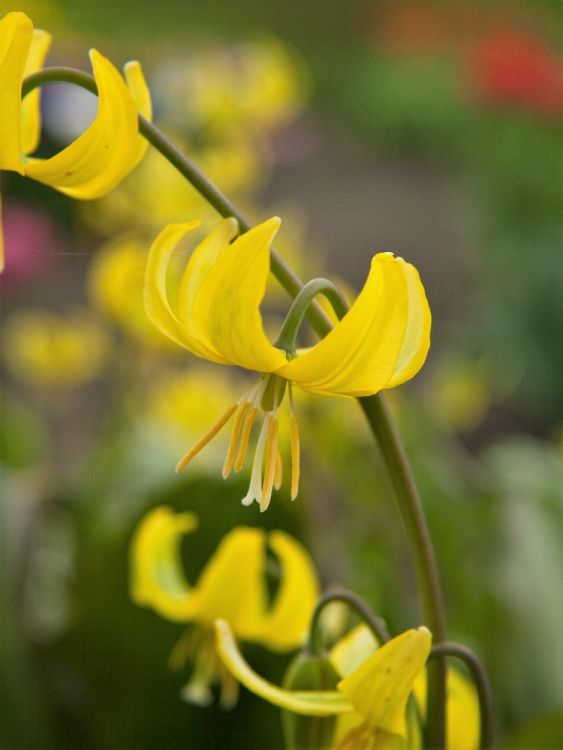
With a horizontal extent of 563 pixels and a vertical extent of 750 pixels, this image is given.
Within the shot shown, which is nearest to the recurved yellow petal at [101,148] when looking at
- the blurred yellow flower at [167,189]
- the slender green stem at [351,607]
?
the slender green stem at [351,607]

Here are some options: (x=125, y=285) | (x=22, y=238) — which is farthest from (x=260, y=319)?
(x=22, y=238)

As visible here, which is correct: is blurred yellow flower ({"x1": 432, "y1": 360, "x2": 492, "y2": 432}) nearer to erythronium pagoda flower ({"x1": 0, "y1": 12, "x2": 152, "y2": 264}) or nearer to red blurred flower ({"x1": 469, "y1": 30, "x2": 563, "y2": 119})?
erythronium pagoda flower ({"x1": 0, "y1": 12, "x2": 152, "y2": 264})

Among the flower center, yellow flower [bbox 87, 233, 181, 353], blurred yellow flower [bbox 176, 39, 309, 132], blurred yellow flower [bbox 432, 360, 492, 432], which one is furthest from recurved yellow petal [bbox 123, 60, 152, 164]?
blurred yellow flower [bbox 432, 360, 492, 432]

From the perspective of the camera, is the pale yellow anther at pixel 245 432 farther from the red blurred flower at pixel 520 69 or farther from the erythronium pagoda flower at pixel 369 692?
the red blurred flower at pixel 520 69

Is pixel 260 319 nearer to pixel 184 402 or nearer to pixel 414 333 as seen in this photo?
pixel 414 333

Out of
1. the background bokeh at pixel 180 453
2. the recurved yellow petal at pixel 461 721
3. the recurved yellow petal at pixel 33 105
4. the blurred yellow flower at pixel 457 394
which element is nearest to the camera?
the recurved yellow petal at pixel 33 105

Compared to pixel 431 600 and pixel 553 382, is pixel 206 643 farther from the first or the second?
pixel 553 382
